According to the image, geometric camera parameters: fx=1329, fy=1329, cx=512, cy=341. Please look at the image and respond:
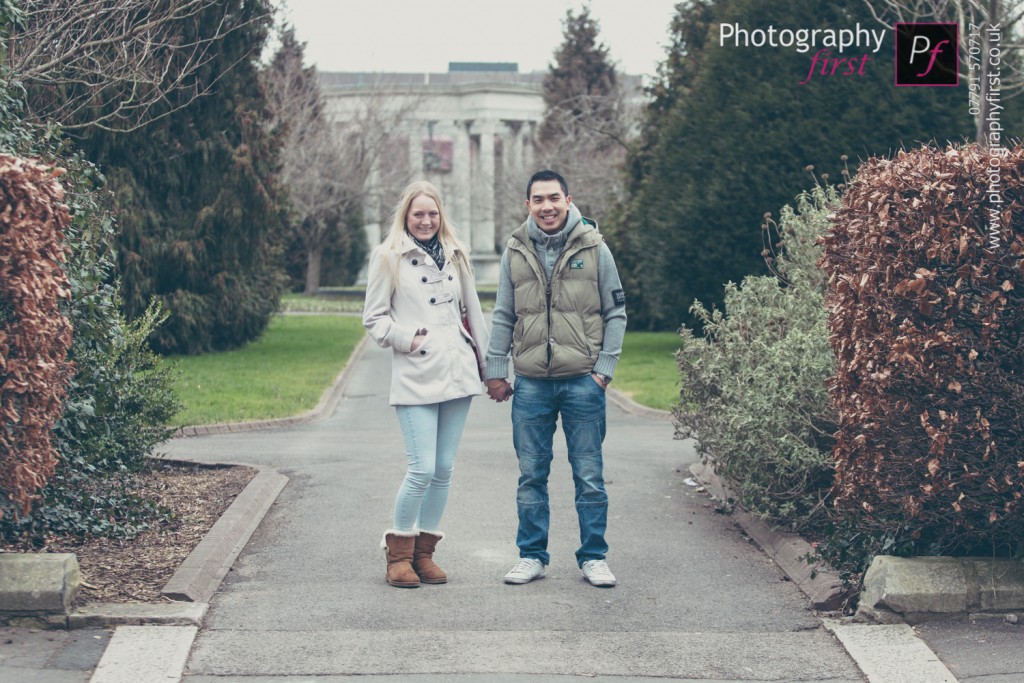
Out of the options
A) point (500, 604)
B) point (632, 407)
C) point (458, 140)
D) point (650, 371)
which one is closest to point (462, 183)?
point (458, 140)

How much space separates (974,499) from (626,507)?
3.34 meters

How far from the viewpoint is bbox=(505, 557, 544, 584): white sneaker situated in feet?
21.3

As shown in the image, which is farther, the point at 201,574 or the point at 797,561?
the point at 797,561

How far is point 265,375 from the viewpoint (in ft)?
66.8

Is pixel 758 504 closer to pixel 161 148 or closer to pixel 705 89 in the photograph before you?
pixel 705 89

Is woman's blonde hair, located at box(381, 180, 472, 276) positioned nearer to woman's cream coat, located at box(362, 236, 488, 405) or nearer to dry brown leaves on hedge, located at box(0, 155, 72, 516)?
woman's cream coat, located at box(362, 236, 488, 405)

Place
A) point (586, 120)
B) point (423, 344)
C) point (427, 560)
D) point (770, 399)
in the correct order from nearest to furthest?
point (423, 344) < point (427, 560) < point (770, 399) < point (586, 120)

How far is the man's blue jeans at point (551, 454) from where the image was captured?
21.0ft

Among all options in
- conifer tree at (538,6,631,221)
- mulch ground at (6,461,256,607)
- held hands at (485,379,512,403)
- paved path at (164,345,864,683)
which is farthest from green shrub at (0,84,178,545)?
conifer tree at (538,6,631,221)

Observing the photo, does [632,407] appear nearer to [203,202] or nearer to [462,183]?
[203,202]

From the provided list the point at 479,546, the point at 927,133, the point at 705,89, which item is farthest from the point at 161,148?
the point at 479,546

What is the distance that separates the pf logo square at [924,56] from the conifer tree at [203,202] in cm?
1085

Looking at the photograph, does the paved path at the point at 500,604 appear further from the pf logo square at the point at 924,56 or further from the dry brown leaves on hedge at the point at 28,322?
the pf logo square at the point at 924,56

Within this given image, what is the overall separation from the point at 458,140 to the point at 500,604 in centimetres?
6646
